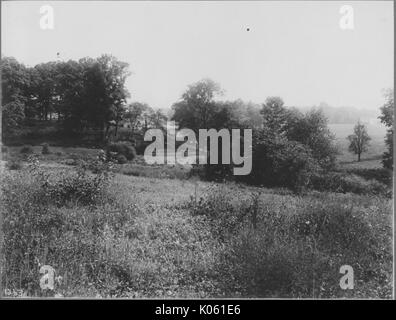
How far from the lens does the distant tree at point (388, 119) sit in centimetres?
622

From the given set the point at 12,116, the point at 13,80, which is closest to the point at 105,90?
the point at 13,80

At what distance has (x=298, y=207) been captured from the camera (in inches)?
258

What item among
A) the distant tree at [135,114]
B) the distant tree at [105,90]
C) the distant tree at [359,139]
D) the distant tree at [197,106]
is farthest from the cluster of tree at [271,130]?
the distant tree at [105,90]

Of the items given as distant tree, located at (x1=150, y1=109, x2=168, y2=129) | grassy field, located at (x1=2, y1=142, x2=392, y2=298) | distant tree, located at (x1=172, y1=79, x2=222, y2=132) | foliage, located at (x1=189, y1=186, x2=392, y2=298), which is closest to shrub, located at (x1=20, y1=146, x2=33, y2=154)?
grassy field, located at (x1=2, y1=142, x2=392, y2=298)

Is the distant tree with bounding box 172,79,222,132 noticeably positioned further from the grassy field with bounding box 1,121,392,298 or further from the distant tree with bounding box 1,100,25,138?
the distant tree with bounding box 1,100,25,138

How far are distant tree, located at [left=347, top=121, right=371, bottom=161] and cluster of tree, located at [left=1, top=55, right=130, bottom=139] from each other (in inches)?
179

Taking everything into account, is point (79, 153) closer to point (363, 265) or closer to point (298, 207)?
point (298, 207)

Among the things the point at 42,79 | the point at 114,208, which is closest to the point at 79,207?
the point at 114,208

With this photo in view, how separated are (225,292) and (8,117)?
485 centimetres

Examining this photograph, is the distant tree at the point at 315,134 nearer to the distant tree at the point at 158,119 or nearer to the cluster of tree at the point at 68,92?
the distant tree at the point at 158,119

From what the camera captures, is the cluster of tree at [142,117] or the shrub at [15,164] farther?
the shrub at [15,164]

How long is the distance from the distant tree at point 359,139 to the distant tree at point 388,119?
396 mm

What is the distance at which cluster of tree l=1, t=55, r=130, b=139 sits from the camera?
6328mm
